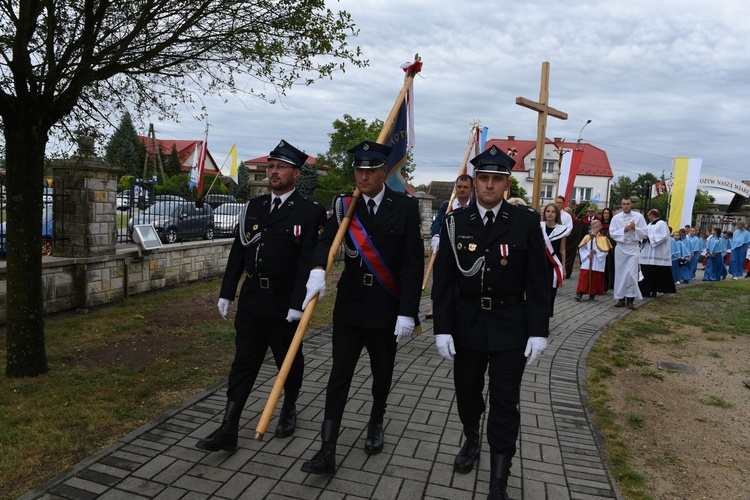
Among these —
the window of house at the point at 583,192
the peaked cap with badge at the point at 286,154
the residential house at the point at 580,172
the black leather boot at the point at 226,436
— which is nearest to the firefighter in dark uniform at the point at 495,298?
the peaked cap with badge at the point at 286,154

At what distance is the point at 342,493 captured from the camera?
3.40m

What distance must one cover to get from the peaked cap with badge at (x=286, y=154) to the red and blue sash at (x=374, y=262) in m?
0.72

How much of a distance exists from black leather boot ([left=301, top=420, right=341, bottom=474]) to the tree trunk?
332 cm

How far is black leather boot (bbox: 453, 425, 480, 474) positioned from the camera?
3.74m

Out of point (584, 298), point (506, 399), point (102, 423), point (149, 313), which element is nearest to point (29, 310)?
point (102, 423)

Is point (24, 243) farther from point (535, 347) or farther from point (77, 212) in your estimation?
point (535, 347)

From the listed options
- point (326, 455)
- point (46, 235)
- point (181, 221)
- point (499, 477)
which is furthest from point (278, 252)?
point (181, 221)

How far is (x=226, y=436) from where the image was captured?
150 inches

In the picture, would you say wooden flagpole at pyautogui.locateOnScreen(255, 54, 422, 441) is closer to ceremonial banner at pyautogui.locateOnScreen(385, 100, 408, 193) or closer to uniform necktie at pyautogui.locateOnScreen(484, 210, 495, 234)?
ceremonial banner at pyautogui.locateOnScreen(385, 100, 408, 193)

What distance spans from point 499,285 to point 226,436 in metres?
2.07

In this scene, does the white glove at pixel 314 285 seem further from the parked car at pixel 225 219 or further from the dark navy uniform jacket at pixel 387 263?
the parked car at pixel 225 219

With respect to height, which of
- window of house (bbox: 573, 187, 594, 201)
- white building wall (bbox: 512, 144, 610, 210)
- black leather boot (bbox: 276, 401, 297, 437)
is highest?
white building wall (bbox: 512, 144, 610, 210)

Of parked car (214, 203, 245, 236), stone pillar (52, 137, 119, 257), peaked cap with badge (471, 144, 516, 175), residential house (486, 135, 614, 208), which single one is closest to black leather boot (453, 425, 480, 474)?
peaked cap with badge (471, 144, 516, 175)

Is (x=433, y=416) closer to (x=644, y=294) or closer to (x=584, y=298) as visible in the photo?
(x=584, y=298)
